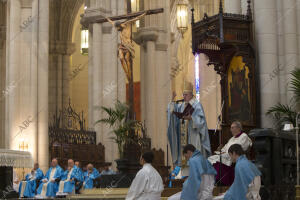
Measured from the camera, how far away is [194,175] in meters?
7.81

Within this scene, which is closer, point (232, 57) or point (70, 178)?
point (232, 57)

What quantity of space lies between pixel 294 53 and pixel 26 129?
441 inches

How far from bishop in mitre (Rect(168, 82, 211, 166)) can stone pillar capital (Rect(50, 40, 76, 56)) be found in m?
25.1

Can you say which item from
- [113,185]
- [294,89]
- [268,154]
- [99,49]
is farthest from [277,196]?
[99,49]

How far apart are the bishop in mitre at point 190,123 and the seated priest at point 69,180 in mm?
7191

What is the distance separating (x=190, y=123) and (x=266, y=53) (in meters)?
3.07

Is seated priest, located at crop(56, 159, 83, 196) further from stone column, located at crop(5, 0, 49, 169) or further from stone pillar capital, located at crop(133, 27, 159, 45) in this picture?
stone pillar capital, located at crop(133, 27, 159, 45)

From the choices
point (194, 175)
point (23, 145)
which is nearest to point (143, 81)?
point (23, 145)

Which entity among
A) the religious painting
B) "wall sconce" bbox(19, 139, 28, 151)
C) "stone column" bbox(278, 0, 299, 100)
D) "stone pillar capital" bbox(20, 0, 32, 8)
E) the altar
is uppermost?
"stone pillar capital" bbox(20, 0, 32, 8)

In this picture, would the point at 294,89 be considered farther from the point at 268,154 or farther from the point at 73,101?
the point at 73,101

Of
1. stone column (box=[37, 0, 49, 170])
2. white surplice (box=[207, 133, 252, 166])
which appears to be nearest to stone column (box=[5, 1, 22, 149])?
stone column (box=[37, 0, 49, 170])

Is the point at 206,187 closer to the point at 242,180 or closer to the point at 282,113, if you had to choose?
the point at 242,180

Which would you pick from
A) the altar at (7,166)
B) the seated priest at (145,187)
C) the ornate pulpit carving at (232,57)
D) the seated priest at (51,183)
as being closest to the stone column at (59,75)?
the seated priest at (51,183)

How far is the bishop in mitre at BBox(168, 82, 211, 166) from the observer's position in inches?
410
